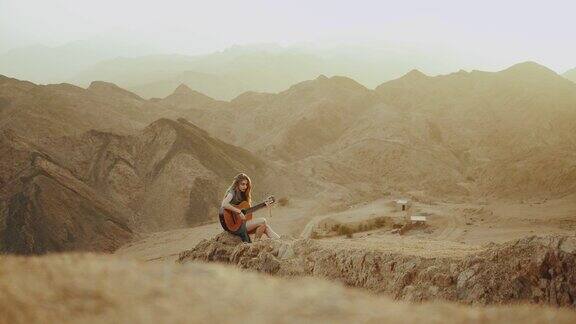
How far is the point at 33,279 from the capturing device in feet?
12.0

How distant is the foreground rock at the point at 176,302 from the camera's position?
3072 millimetres

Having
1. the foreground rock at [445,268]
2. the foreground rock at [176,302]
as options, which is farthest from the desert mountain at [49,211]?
the foreground rock at [176,302]

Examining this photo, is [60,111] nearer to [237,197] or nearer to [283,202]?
[283,202]

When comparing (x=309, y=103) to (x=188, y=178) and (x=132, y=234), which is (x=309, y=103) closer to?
(x=188, y=178)

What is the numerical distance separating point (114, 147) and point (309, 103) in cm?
2502

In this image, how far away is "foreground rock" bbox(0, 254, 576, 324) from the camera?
3.07 meters

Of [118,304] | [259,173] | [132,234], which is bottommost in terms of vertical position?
[132,234]

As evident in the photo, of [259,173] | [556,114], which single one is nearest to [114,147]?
[259,173]

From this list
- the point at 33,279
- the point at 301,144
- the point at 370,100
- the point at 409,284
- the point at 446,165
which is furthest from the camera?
the point at 370,100

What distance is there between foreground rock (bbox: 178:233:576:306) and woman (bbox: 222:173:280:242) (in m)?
0.41

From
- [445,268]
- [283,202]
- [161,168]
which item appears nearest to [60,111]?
[161,168]

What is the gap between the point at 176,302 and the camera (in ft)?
11.1

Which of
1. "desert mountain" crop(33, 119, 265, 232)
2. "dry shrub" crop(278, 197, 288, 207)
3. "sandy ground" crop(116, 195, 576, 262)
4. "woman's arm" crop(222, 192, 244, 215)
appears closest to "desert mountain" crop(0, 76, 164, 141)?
"desert mountain" crop(33, 119, 265, 232)

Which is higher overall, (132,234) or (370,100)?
(370,100)
